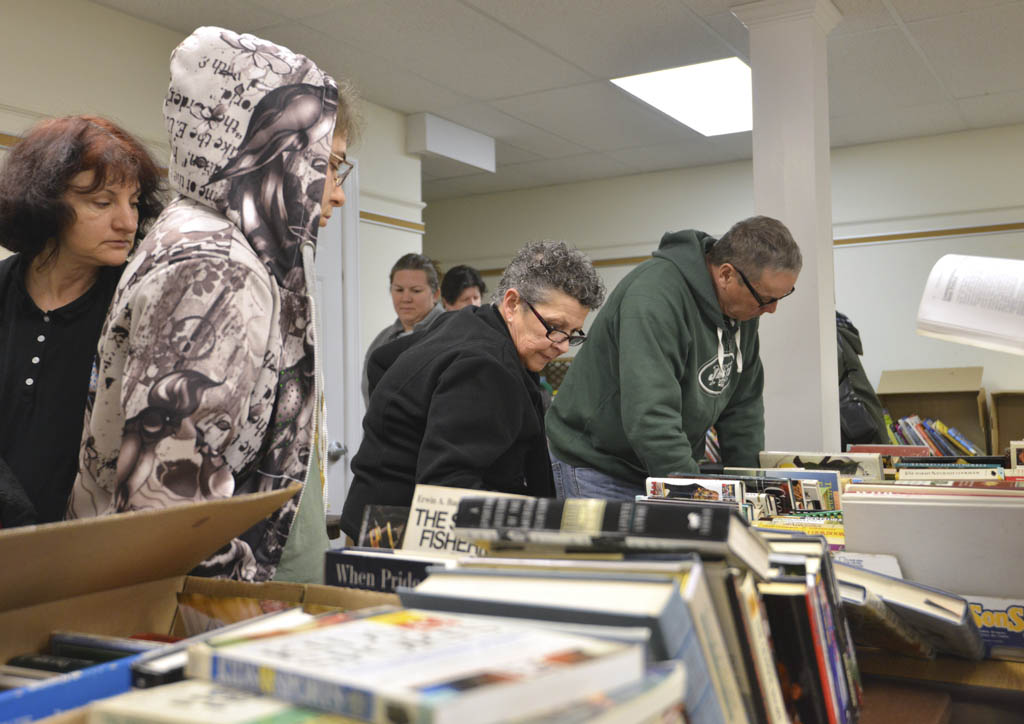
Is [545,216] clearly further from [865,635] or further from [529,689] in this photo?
[529,689]

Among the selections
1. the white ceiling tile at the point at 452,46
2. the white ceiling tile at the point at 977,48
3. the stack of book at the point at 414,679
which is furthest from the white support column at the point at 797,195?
the stack of book at the point at 414,679

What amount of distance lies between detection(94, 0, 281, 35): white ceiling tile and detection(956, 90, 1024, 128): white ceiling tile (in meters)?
3.79

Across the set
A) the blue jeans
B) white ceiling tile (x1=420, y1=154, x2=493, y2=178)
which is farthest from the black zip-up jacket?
white ceiling tile (x1=420, y1=154, x2=493, y2=178)

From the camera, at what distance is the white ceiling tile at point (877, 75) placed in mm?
4242

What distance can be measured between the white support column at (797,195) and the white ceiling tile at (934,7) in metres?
0.27

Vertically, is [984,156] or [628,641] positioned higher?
[984,156]

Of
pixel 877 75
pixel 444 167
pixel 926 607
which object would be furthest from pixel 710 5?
pixel 926 607

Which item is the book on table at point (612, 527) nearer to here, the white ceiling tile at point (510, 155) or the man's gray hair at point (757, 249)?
the man's gray hair at point (757, 249)

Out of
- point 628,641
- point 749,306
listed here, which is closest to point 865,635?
point 628,641

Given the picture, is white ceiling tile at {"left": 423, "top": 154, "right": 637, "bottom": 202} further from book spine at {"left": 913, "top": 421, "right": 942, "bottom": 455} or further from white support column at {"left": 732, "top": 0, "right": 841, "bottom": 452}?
book spine at {"left": 913, "top": 421, "right": 942, "bottom": 455}

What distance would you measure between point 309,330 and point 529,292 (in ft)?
2.42

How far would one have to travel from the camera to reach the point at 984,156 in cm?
568

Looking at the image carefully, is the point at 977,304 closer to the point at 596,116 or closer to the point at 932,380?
the point at 596,116

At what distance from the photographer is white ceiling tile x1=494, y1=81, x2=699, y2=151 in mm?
4848
